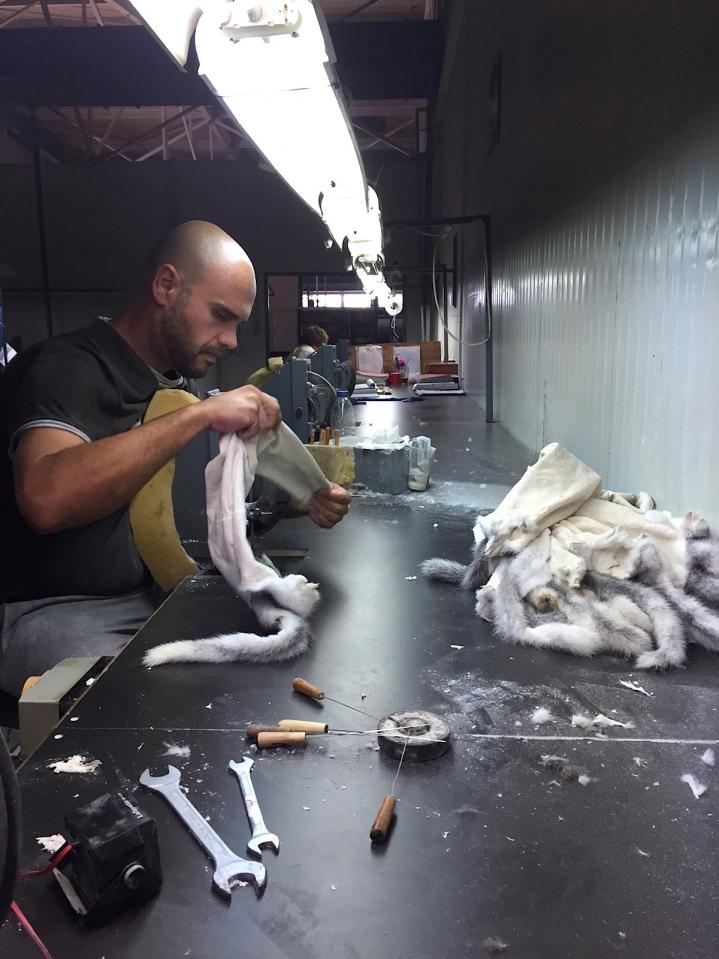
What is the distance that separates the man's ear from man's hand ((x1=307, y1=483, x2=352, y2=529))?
54 centimetres

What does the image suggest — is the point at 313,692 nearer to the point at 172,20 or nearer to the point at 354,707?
the point at 354,707

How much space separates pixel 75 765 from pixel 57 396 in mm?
770

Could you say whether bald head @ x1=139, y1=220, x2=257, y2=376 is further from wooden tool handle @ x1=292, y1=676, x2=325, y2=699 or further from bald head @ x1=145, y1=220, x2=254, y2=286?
wooden tool handle @ x1=292, y1=676, x2=325, y2=699

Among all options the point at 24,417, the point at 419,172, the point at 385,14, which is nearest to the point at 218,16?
the point at 24,417

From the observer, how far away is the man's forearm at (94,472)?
3.85 feet

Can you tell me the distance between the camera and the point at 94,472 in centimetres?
118

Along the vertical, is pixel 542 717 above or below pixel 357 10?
below

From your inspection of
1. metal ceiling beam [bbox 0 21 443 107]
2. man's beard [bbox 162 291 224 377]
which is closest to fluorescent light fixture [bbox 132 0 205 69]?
man's beard [bbox 162 291 224 377]

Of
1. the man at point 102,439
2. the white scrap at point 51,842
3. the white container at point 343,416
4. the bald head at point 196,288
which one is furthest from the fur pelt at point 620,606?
the white container at point 343,416

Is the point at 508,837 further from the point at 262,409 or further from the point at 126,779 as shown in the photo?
the point at 262,409

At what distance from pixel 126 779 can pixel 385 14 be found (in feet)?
27.9

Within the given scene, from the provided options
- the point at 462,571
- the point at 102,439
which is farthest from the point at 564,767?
the point at 102,439

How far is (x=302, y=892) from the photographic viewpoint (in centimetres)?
59

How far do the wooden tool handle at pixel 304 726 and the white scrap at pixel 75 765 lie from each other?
0.21m
